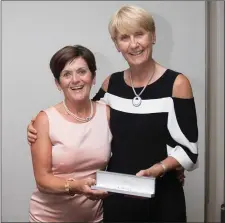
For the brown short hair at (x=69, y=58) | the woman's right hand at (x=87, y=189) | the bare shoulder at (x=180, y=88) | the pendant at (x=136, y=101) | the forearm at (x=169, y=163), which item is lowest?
the woman's right hand at (x=87, y=189)

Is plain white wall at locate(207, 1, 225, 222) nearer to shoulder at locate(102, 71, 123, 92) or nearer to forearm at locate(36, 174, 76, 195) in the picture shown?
shoulder at locate(102, 71, 123, 92)

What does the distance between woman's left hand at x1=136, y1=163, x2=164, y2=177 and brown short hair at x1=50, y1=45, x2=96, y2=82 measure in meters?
0.33

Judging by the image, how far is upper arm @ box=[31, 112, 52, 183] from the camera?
3.37 feet

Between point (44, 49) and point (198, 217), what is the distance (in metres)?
0.82

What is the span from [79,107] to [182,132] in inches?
12.8

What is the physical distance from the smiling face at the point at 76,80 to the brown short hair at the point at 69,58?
10 mm

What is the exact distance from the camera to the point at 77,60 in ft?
3.41

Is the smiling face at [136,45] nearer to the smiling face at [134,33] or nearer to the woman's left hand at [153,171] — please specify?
the smiling face at [134,33]

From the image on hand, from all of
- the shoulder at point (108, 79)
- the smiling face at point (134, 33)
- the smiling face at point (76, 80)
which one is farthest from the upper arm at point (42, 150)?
the smiling face at point (134, 33)

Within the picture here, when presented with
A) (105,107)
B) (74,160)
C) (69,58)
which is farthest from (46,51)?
(74,160)

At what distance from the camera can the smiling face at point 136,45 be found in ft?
3.37

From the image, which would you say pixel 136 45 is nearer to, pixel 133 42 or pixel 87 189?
pixel 133 42

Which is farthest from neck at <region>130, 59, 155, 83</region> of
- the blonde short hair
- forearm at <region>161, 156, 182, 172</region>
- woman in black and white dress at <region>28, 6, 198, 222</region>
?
forearm at <region>161, 156, 182, 172</region>

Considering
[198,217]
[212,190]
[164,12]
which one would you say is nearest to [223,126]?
[212,190]
